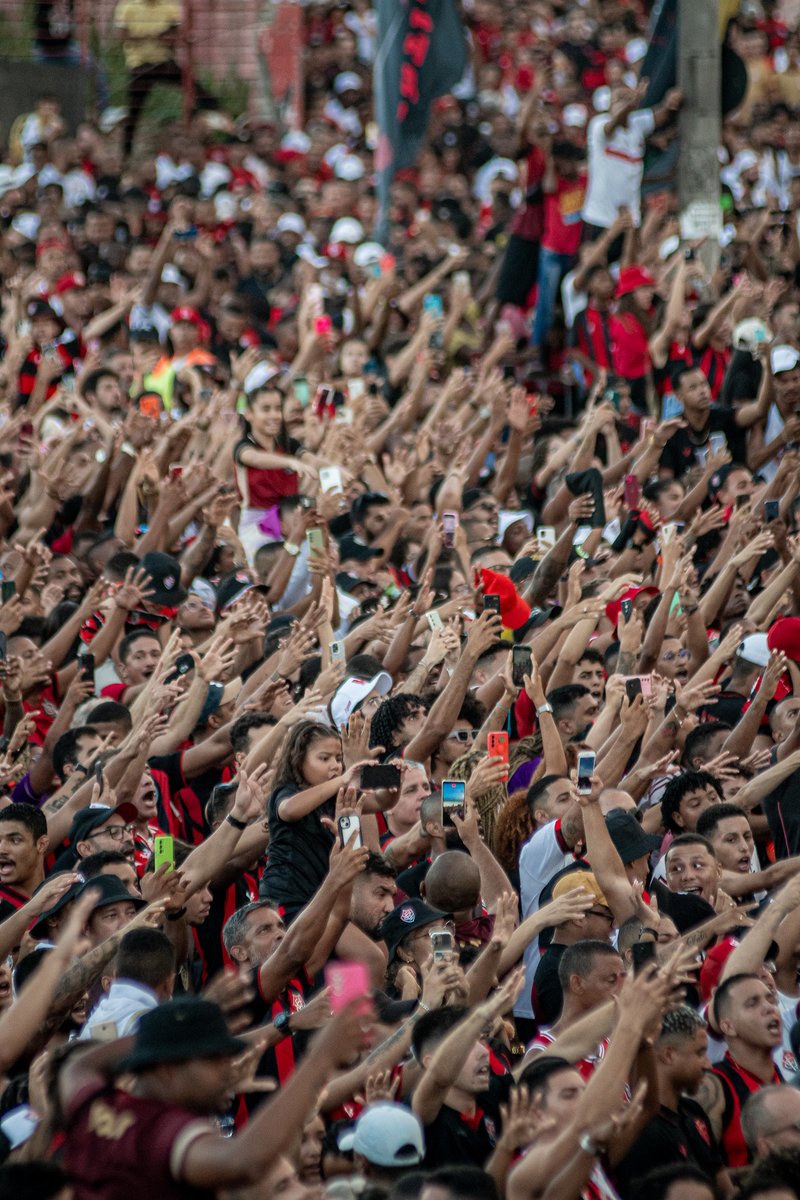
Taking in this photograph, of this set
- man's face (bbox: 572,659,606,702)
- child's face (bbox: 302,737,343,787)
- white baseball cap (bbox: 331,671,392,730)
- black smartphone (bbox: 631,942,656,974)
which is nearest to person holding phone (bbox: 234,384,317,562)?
man's face (bbox: 572,659,606,702)

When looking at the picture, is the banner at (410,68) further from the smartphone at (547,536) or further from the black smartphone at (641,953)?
the black smartphone at (641,953)

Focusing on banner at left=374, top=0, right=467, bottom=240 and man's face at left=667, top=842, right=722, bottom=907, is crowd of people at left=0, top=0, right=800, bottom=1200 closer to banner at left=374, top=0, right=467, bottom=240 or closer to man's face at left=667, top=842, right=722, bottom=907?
man's face at left=667, top=842, right=722, bottom=907

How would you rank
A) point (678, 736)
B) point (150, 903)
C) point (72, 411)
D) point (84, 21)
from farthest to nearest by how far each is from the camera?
1. point (84, 21)
2. point (72, 411)
3. point (678, 736)
4. point (150, 903)

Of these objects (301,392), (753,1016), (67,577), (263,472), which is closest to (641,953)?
(753,1016)

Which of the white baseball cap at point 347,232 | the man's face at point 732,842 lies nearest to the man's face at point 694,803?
the man's face at point 732,842

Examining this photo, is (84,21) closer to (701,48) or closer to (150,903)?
(701,48)

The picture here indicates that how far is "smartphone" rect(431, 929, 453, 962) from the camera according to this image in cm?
562

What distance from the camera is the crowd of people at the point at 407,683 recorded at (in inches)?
197

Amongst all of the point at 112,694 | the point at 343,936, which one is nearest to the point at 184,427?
the point at 112,694

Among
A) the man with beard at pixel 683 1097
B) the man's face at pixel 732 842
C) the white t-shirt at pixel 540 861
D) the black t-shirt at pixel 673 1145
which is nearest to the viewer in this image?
the black t-shirt at pixel 673 1145

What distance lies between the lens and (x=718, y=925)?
6180 mm

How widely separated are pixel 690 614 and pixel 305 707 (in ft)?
8.23

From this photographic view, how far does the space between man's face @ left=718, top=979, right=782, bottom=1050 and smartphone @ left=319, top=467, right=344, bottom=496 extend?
5.14 meters

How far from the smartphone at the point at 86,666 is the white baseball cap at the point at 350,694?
121 centimetres
